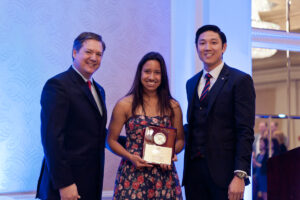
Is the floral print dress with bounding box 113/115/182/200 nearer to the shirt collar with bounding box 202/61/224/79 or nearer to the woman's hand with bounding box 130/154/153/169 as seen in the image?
the woman's hand with bounding box 130/154/153/169

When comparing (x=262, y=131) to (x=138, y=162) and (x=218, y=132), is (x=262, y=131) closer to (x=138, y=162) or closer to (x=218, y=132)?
(x=218, y=132)

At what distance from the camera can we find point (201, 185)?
2693 millimetres

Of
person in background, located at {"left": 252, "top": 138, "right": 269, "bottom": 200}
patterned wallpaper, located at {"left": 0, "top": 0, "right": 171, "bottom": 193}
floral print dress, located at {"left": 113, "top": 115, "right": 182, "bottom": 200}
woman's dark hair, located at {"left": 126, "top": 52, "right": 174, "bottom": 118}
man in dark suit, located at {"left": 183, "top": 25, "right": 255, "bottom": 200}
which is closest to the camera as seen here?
man in dark suit, located at {"left": 183, "top": 25, "right": 255, "bottom": 200}

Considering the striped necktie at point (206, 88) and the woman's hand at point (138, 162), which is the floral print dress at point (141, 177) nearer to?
the woman's hand at point (138, 162)

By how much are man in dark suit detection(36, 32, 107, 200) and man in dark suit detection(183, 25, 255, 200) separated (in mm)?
600

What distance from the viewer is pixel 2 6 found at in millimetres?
3217

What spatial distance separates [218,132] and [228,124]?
84mm

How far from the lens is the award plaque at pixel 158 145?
2.63 m

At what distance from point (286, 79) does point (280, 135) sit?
2.10 feet

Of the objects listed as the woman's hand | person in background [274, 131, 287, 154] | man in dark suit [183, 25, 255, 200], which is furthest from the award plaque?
person in background [274, 131, 287, 154]

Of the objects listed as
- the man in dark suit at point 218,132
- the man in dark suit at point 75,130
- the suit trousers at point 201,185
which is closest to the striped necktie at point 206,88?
the man in dark suit at point 218,132

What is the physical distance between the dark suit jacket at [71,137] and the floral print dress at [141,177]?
168 millimetres

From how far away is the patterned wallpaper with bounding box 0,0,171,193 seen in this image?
3213 mm

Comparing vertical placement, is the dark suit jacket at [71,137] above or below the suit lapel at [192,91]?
below
